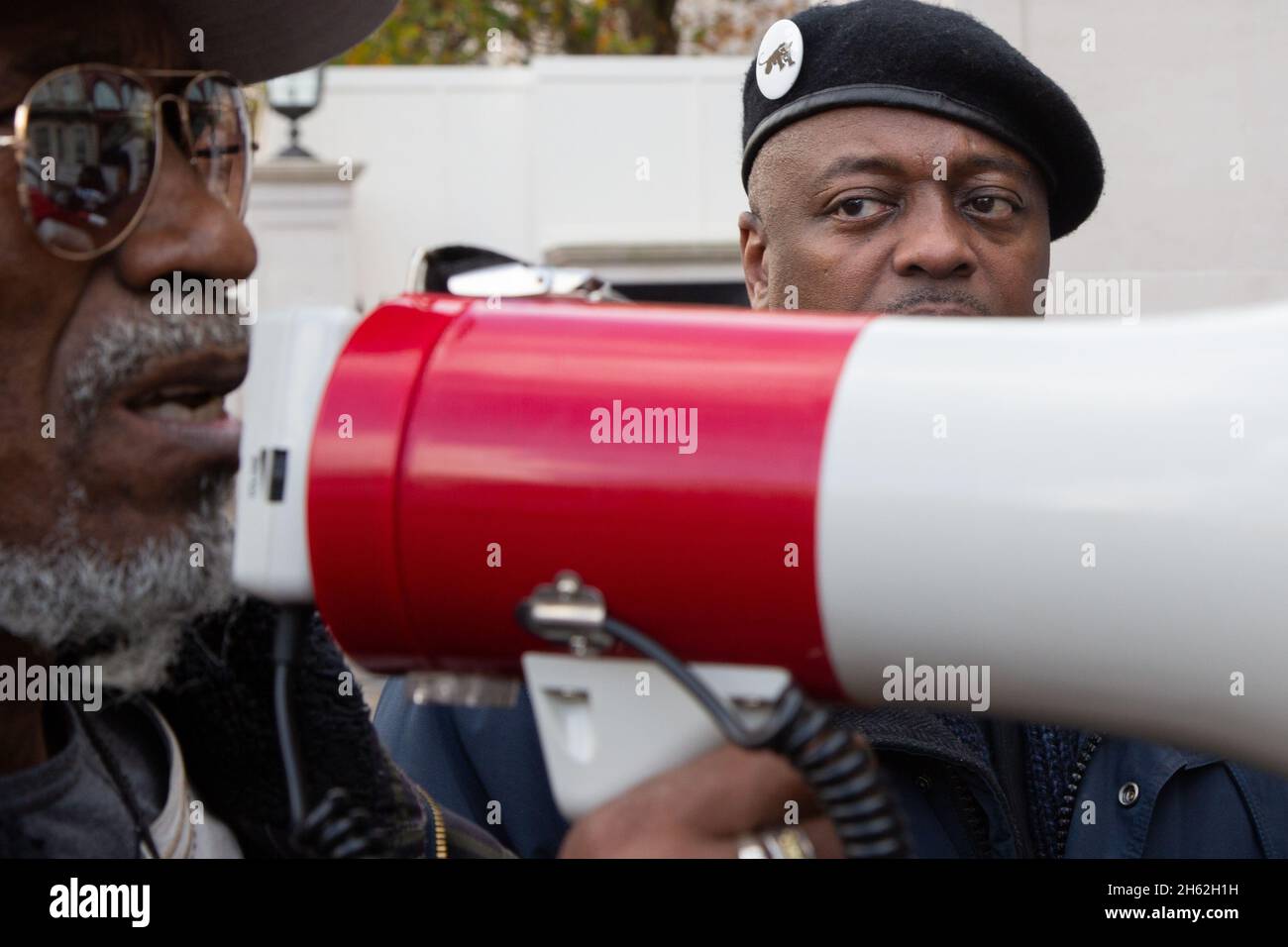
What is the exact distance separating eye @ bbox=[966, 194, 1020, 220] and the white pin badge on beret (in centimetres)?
31

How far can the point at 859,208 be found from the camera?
8.05 feet

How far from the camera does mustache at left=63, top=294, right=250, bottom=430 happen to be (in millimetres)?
1479

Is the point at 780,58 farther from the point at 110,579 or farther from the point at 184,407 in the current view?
the point at 110,579

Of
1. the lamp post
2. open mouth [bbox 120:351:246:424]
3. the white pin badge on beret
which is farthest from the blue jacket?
the lamp post

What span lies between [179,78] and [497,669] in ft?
2.22

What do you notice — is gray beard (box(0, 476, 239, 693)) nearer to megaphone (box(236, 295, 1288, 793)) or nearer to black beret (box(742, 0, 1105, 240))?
megaphone (box(236, 295, 1288, 793))

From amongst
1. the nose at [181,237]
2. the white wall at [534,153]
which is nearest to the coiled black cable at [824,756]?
the nose at [181,237]

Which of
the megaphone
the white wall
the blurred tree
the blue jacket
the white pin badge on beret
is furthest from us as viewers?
the blurred tree

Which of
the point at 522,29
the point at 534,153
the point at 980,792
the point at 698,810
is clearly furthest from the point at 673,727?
the point at 522,29

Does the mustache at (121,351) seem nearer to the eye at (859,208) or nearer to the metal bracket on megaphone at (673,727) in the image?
the metal bracket on megaphone at (673,727)

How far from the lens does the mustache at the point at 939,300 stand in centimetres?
235

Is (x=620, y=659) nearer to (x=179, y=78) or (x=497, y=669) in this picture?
(x=497, y=669)

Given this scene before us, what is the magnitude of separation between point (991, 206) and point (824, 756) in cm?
127
